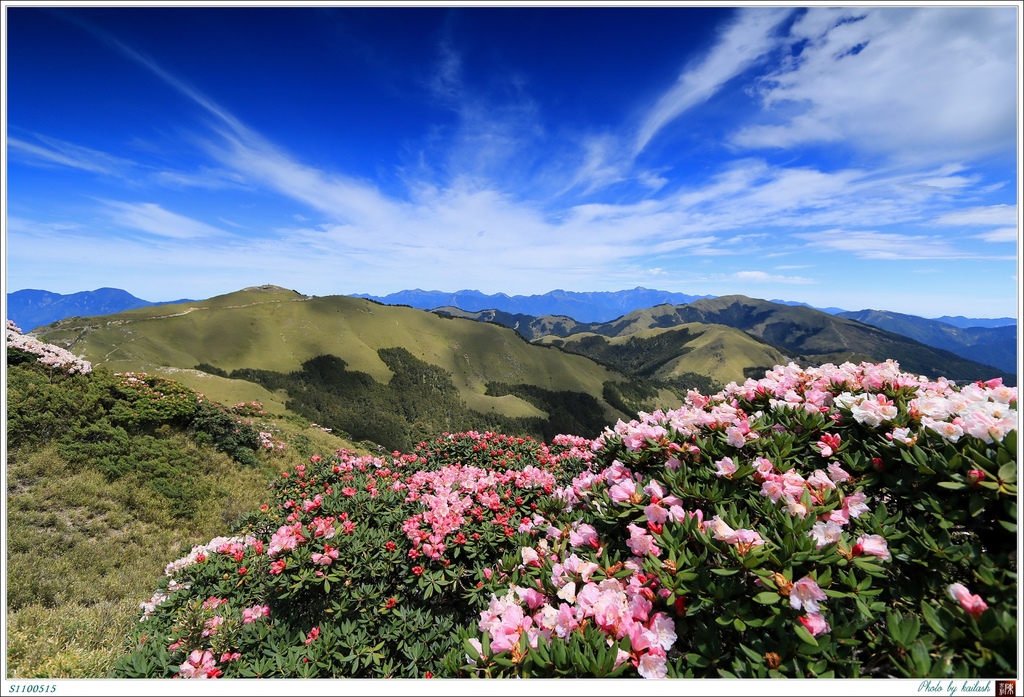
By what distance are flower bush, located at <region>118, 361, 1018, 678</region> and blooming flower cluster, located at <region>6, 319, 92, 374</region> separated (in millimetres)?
10263

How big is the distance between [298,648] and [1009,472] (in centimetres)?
538

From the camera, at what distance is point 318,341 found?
13788cm

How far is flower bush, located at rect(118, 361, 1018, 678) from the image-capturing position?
195 cm

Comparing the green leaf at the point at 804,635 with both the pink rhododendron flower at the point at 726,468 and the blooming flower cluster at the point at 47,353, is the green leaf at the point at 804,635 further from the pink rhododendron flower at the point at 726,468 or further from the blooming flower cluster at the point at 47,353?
the blooming flower cluster at the point at 47,353

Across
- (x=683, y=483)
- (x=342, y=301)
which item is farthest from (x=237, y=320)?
(x=683, y=483)

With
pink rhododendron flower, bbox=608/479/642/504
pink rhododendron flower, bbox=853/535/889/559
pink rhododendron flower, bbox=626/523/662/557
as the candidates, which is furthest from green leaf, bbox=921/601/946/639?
pink rhododendron flower, bbox=608/479/642/504

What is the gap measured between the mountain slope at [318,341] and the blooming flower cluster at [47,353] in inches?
3622

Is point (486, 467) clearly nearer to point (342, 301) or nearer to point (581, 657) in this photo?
point (581, 657)

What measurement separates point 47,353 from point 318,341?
5505 inches

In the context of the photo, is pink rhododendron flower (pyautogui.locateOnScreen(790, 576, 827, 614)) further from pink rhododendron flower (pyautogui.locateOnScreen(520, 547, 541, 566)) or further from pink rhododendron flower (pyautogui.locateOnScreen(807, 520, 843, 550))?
pink rhododendron flower (pyautogui.locateOnScreen(520, 547, 541, 566))

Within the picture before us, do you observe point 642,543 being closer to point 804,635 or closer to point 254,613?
point 804,635

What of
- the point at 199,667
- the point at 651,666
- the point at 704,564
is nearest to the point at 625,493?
the point at 704,564

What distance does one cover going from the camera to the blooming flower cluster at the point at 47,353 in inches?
407

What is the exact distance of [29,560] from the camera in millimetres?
6516
